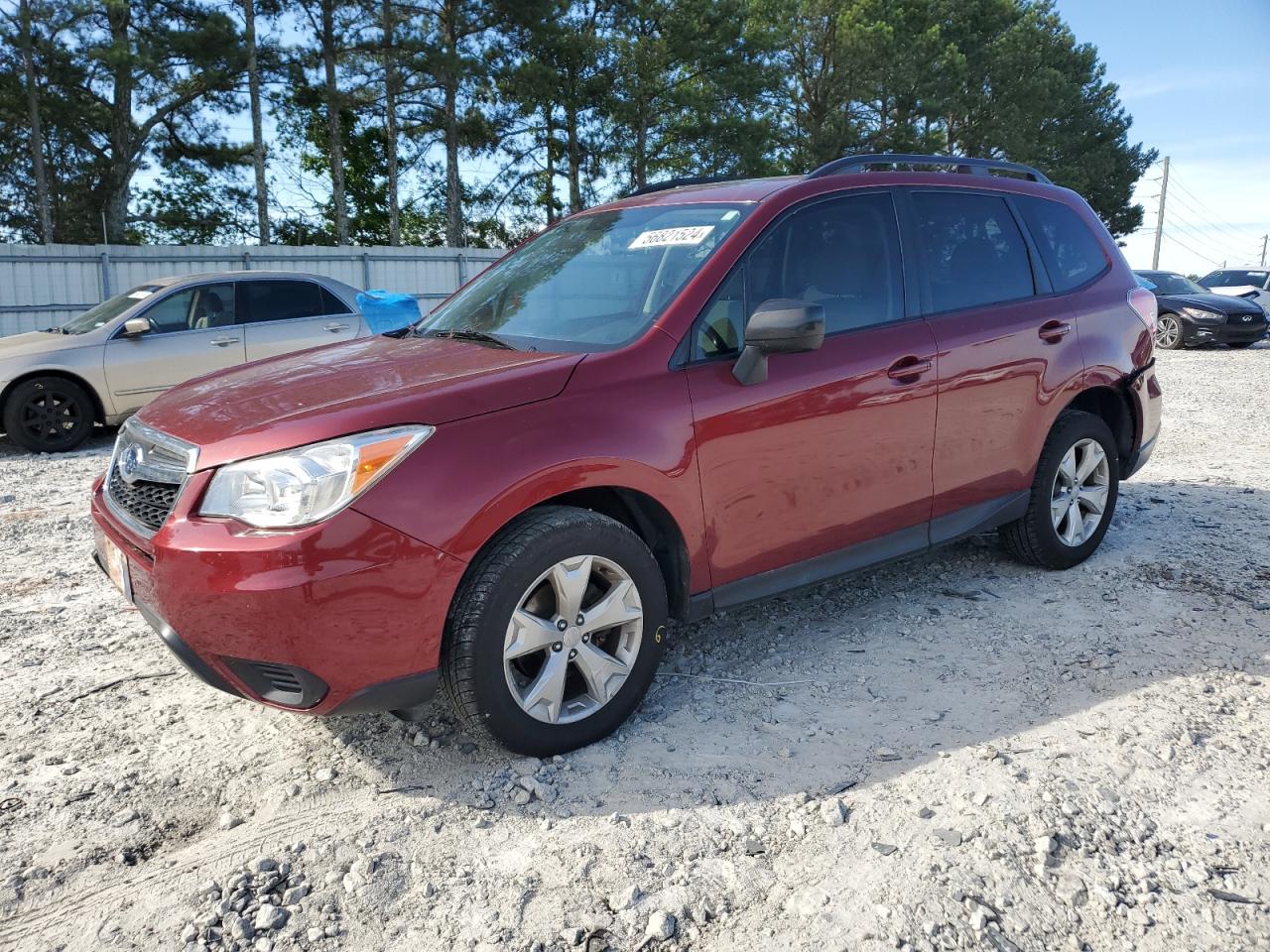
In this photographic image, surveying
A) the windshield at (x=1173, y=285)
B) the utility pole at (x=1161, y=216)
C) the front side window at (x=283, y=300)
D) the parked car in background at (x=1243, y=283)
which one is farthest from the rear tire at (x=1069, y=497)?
the utility pole at (x=1161, y=216)

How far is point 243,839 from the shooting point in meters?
2.64

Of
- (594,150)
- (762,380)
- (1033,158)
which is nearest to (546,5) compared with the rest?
(594,150)

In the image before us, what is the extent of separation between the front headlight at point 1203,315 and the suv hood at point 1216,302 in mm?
91

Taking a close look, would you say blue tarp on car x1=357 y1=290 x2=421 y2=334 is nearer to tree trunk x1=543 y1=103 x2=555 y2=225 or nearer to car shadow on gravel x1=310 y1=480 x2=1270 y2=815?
car shadow on gravel x1=310 y1=480 x2=1270 y2=815

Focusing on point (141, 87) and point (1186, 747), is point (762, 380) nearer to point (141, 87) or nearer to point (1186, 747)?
point (1186, 747)

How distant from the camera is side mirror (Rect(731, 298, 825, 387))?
3109 millimetres

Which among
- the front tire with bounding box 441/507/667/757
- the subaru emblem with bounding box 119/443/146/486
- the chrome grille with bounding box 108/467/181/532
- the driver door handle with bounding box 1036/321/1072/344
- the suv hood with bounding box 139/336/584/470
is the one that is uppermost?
the driver door handle with bounding box 1036/321/1072/344

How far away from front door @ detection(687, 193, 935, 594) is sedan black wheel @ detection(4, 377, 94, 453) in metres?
7.49

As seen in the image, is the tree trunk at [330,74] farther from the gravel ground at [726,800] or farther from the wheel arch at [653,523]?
the wheel arch at [653,523]

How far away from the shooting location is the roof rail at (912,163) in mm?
3922

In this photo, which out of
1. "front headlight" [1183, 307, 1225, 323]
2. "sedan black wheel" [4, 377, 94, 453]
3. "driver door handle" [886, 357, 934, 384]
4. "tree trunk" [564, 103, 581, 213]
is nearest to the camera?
"driver door handle" [886, 357, 934, 384]

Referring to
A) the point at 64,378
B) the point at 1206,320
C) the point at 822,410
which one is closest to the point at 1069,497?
the point at 822,410

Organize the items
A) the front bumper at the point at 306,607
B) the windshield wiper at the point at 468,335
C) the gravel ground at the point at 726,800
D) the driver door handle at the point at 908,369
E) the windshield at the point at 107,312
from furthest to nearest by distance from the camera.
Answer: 1. the windshield at the point at 107,312
2. the driver door handle at the point at 908,369
3. the windshield wiper at the point at 468,335
4. the front bumper at the point at 306,607
5. the gravel ground at the point at 726,800

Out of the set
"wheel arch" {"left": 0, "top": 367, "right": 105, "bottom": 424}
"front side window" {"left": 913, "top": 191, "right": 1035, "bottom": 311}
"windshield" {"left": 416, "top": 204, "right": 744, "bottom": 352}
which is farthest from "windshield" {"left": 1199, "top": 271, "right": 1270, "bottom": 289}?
"wheel arch" {"left": 0, "top": 367, "right": 105, "bottom": 424}
